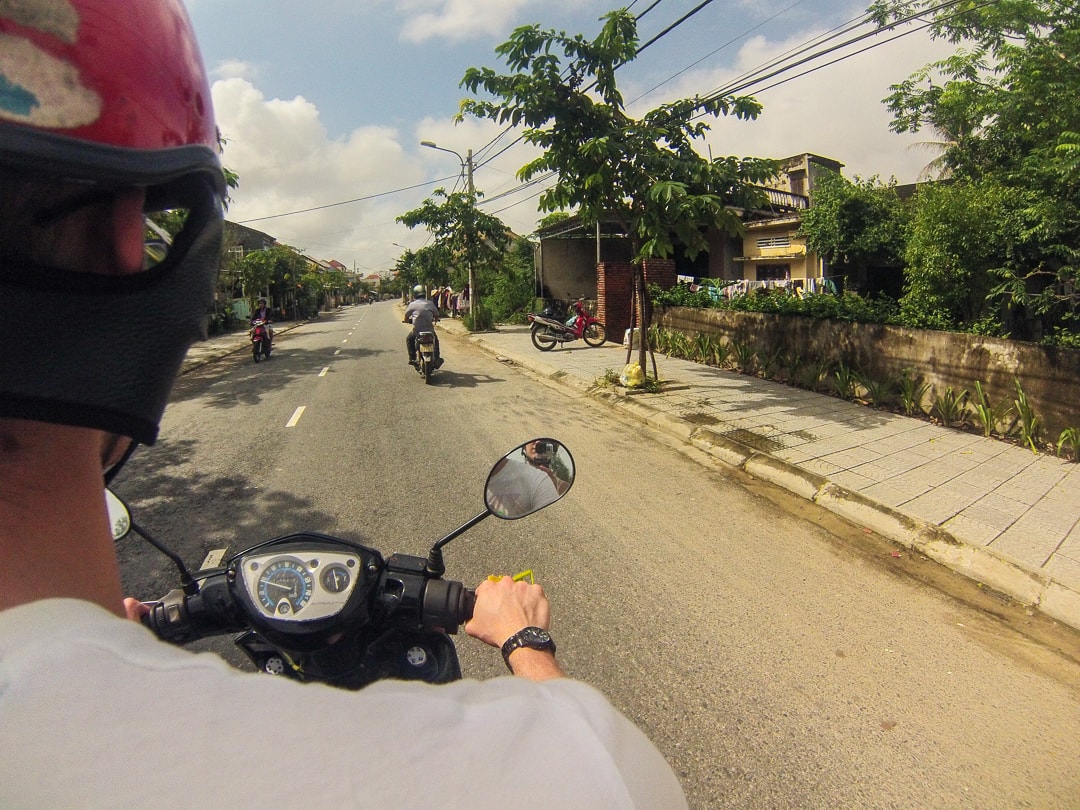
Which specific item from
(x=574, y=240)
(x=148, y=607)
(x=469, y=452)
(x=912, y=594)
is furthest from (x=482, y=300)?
(x=148, y=607)

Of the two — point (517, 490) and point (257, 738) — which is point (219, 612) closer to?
point (517, 490)

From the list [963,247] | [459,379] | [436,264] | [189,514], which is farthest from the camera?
[436,264]

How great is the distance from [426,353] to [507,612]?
9337 millimetres

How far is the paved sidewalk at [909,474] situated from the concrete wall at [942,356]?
0.49 m

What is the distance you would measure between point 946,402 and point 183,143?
7.54 m

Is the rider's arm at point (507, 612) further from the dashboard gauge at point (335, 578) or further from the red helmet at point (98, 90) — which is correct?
the red helmet at point (98, 90)

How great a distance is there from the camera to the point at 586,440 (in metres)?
6.66

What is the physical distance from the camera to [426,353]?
1028 centimetres

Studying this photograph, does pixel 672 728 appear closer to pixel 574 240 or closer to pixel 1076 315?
pixel 1076 315

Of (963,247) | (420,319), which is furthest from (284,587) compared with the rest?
(420,319)

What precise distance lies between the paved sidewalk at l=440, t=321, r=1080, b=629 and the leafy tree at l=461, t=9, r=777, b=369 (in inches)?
82.4

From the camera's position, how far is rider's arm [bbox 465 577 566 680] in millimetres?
1173

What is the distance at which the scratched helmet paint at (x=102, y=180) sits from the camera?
1.84 ft

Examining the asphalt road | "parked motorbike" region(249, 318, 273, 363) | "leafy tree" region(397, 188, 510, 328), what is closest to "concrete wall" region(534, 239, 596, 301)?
"leafy tree" region(397, 188, 510, 328)
